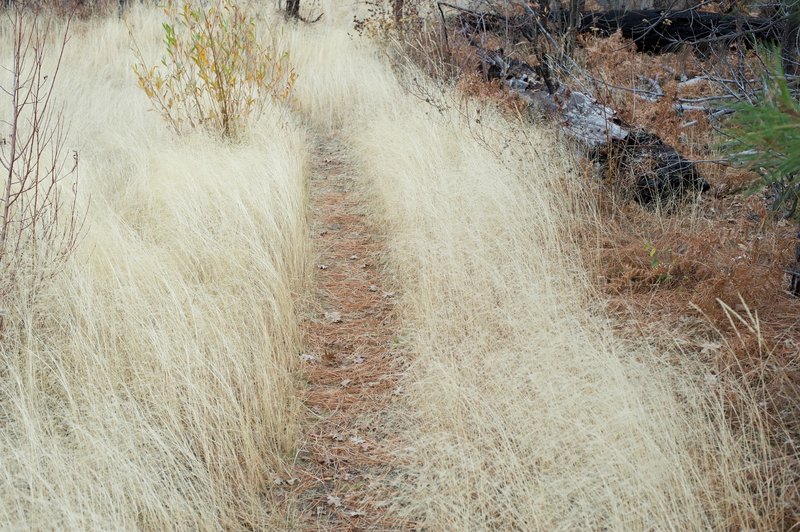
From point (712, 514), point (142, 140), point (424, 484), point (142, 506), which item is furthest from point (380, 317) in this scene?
point (142, 140)

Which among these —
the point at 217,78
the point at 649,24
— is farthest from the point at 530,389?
the point at 649,24

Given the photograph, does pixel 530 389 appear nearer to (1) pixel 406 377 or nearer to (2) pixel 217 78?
(1) pixel 406 377

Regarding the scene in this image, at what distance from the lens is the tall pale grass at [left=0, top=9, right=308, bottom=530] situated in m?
2.69

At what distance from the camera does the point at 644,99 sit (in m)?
6.74

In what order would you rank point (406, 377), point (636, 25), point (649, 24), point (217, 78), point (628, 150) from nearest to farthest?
point (406, 377) < point (628, 150) < point (217, 78) < point (649, 24) < point (636, 25)

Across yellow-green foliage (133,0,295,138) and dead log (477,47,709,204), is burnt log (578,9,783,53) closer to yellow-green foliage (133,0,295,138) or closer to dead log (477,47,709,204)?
dead log (477,47,709,204)

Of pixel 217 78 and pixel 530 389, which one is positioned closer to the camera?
pixel 530 389

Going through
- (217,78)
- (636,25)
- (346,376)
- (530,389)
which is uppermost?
(636,25)

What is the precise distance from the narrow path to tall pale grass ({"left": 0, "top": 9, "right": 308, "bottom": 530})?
0.17 meters

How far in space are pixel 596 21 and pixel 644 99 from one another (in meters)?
3.30

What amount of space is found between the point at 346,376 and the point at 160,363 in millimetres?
1025

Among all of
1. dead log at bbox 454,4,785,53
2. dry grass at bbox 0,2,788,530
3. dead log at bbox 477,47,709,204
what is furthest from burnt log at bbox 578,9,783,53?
dry grass at bbox 0,2,788,530

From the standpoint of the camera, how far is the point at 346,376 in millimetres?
3881

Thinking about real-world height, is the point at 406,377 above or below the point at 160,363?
below
